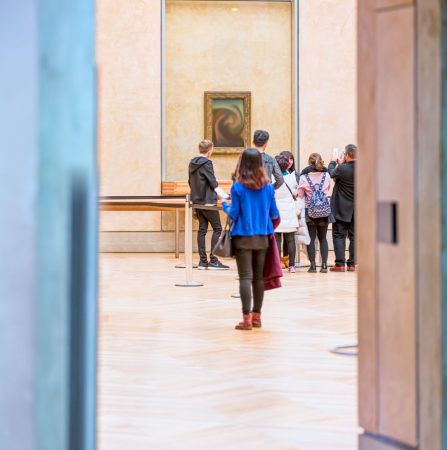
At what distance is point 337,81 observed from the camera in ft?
54.8

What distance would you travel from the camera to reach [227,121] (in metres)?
17.2

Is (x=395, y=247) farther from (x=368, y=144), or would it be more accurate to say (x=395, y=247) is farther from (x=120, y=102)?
(x=120, y=102)

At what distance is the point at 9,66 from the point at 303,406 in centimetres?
284

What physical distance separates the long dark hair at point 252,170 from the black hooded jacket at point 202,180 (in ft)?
18.4

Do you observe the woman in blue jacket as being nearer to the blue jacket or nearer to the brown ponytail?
the blue jacket

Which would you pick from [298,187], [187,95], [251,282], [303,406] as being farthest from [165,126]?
[303,406]

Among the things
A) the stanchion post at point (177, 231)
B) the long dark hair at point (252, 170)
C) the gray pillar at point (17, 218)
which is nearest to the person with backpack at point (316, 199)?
the stanchion post at point (177, 231)

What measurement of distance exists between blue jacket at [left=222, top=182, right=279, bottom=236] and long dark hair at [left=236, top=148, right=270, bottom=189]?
2.6 inches

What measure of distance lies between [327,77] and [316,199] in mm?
5329

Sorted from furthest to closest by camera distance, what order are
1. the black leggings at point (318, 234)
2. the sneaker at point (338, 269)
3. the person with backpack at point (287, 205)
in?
the sneaker at point (338, 269)
the black leggings at point (318, 234)
the person with backpack at point (287, 205)

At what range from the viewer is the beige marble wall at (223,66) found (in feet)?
56.4

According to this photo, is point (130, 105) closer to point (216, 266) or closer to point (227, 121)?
point (227, 121)

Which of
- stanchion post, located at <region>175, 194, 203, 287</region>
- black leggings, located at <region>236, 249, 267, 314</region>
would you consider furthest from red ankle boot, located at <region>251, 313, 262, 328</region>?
stanchion post, located at <region>175, 194, 203, 287</region>

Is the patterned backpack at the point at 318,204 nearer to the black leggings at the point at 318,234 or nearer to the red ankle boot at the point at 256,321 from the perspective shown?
the black leggings at the point at 318,234
